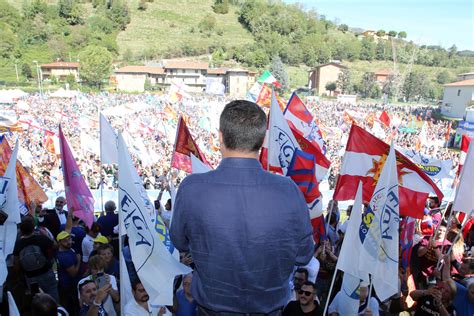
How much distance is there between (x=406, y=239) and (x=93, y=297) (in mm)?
3748

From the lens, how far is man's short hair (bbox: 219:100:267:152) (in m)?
1.60

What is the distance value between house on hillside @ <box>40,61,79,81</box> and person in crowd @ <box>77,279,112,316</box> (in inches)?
3055

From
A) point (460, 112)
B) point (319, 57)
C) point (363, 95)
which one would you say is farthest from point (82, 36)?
point (460, 112)

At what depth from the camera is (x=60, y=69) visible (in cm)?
7550

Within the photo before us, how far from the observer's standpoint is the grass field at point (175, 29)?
10644cm

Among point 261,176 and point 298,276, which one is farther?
point 298,276

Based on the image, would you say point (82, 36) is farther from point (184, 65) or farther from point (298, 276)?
point (298, 276)

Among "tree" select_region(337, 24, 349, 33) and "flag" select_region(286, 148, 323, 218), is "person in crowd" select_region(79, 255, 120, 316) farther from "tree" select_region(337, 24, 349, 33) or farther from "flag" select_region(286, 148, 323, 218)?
"tree" select_region(337, 24, 349, 33)

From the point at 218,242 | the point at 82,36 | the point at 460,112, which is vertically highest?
the point at 82,36

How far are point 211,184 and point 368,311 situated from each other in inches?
99.8

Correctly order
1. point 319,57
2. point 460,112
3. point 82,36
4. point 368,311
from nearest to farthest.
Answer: point 368,311
point 460,112
point 82,36
point 319,57

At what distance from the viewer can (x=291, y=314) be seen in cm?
314

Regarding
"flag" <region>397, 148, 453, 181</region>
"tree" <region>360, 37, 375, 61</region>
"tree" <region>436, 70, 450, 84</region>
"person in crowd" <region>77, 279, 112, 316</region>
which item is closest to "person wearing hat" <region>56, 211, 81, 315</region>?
"person in crowd" <region>77, 279, 112, 316</region>

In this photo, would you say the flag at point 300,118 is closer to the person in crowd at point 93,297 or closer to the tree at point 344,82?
the person in crowd at point 93,297
